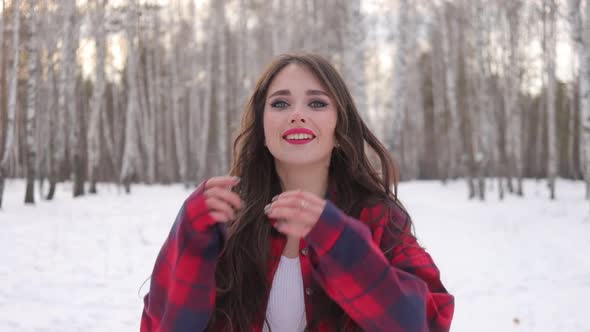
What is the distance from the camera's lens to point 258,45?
24625 millimetres

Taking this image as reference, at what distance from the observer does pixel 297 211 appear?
1.12 metres

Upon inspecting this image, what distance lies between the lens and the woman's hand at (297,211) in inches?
44.3

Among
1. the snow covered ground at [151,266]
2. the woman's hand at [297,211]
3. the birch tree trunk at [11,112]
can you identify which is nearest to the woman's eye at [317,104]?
the woman's hand at [297,211]

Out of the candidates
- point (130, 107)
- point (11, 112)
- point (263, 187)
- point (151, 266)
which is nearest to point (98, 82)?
point (130, 107)

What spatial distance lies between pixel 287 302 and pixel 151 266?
4788 millimetres

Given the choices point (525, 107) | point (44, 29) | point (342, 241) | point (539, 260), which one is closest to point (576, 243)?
point (539, 260)

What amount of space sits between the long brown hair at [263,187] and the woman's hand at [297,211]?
0.34 m

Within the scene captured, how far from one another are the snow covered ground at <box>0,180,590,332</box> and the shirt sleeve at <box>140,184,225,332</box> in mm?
2163

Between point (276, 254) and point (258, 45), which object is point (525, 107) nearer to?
point (258, 45)

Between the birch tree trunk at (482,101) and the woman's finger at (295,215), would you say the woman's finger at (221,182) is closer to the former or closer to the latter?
the woman's finger at (295,215)

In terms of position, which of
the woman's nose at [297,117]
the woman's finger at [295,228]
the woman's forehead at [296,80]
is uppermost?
the woman's forehead at [296,80]

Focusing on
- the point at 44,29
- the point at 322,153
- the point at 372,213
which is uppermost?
the point at 44,29

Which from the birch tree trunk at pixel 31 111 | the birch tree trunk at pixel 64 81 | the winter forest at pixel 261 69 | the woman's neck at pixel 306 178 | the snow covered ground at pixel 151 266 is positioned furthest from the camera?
the birch tree trunk at pixel 64 81

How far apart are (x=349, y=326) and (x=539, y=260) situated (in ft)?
18.0
